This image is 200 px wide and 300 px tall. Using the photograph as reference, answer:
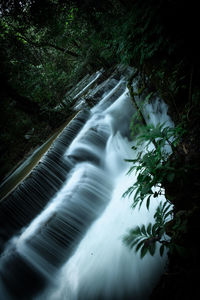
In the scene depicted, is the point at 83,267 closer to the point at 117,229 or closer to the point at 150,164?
the point at 117,229

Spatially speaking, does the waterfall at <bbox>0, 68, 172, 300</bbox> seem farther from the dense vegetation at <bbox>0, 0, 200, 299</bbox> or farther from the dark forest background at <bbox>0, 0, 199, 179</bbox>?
the dark forest background at <bbox>0, 0, 199, 179</bbox>

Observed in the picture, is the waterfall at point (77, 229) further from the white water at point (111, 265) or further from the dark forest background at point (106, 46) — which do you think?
the dark forest background at point (106, 46)

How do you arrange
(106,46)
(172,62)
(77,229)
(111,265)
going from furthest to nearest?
1. (106,46)
2. (77,229)
3. (111,265)
4. (172,62)

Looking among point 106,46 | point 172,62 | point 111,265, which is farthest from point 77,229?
point 106,46

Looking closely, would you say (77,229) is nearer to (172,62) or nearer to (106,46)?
(172,62)

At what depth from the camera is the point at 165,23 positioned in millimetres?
2158

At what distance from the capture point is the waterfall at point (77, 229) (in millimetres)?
3059

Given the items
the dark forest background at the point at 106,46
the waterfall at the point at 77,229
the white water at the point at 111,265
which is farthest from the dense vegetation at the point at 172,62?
the waterfall at the point at 77,229

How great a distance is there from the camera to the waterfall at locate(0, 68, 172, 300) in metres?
3.06

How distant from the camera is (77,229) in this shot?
161 inches

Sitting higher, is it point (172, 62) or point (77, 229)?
point (172, 62)

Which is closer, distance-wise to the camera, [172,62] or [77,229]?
[172,62]

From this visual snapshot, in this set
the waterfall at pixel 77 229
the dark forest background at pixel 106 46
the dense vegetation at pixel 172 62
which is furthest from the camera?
the waterfall at pixel 77 229

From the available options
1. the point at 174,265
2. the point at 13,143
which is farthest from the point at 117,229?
the point at 13,143
